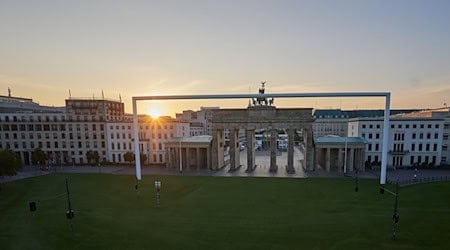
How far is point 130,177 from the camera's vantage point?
56.7 m

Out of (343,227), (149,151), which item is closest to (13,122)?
(149,151)

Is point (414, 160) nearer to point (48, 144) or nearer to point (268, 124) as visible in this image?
point (268, 124)

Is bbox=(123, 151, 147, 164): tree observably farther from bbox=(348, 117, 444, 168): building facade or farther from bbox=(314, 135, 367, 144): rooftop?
bbox=(348, 117, 444, 168): building facade

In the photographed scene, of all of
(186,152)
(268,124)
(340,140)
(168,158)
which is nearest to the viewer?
(268,124)

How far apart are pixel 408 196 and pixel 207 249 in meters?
36.3

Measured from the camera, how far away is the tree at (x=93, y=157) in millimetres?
73938

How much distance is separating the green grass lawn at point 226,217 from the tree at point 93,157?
24.6 metres

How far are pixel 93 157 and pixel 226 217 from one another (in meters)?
59.9

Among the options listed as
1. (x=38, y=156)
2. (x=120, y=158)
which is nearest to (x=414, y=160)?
(x=120, y=158)

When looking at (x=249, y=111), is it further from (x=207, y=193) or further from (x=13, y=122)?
(x=13, y=122)

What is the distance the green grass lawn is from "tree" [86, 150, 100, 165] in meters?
24.6

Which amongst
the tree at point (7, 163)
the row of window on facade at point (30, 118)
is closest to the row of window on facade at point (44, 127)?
the row of window on facade at point (30, 118)

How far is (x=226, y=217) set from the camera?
3158cm

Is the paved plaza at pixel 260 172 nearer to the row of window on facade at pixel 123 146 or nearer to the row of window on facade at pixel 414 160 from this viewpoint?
the row of window on facade at pixel 414 160
